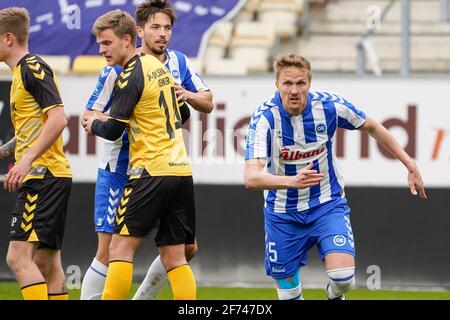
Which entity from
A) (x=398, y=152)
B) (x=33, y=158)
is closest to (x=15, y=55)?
(x=33, y=158)

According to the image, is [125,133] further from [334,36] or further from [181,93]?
[334,36]

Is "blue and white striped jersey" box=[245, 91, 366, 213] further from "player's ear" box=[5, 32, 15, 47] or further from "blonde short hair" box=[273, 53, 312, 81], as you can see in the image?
"player's ear" box=[5, 32, 15, 47]

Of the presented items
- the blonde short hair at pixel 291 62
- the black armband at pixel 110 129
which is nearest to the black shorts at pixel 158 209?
the black armband at pixel 110 129

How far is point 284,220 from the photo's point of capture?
25.6 ft

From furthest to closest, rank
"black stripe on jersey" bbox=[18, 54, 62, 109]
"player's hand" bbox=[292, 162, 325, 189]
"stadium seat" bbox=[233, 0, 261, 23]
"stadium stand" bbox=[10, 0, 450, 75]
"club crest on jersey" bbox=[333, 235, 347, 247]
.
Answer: "stadium stand" bbox=[10, 0, 450, 75]
"stadium seat" bbox=[233, 0, 261, 23]
"club crest on jersey" bbox=[333, 235, 347, 247]
"black stripe on jersey" bbox=[18, 54, 62, 109]
"player's hand" bbox=[292, 162, 325, 189]

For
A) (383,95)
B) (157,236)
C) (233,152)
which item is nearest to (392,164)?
(383,95)

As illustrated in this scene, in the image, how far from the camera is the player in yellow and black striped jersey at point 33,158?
7.12m

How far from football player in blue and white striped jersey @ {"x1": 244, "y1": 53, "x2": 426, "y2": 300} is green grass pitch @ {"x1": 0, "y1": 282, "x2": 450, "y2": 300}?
2.11 metres

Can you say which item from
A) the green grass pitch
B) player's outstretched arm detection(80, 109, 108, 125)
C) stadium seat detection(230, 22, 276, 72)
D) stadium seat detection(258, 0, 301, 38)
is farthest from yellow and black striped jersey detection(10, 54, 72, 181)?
stadium seat detection(258, 0, 301, 38)

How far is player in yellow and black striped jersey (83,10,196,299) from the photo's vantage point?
707 cm

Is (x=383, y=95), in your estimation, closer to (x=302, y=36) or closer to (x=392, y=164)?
A: (x=392, y=164)

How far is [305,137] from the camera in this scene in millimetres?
7668
